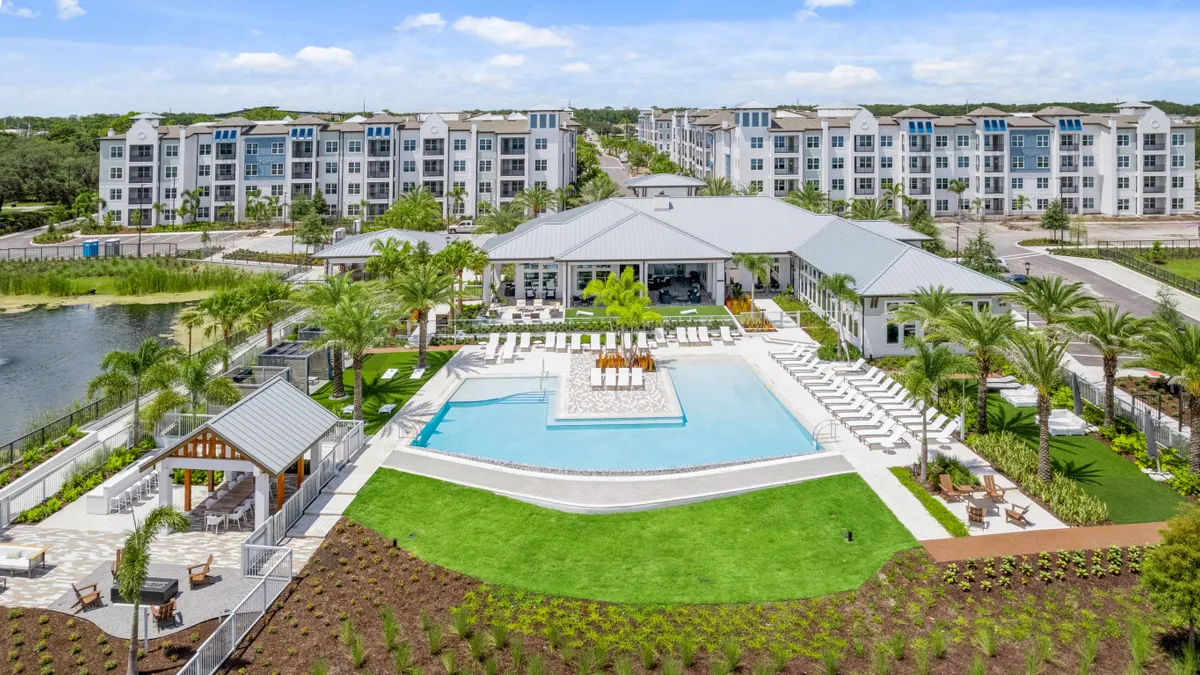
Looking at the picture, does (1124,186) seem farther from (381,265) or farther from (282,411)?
(282,411)

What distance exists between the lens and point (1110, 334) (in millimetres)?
26500

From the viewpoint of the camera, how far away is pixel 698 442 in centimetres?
2778

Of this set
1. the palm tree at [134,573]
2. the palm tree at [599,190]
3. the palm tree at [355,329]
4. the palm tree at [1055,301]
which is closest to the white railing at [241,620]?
the palm tree at [134,573]

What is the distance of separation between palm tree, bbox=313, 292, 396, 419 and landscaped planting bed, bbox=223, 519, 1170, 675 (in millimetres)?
10726

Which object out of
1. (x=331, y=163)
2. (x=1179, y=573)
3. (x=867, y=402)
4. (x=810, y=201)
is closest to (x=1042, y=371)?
(x=867, y=402)

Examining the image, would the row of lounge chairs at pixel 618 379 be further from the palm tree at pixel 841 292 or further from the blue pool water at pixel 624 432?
the palm tree at pixel 841 292

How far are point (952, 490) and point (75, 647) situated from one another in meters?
19.7

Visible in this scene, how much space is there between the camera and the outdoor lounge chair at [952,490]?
22.0 m

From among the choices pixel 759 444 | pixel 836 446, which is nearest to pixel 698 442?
pixel 759 444

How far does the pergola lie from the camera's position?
67.3ft

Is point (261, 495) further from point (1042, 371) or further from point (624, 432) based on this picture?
point (1042, 371)

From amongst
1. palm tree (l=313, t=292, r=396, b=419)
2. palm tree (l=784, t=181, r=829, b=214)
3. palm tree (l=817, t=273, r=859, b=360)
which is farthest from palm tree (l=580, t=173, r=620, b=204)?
palm tree (l=313, t=292, r=396, b=419)

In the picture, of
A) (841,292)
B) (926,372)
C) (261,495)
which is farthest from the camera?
(841,292)

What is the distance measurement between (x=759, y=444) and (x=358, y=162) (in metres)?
67.4
